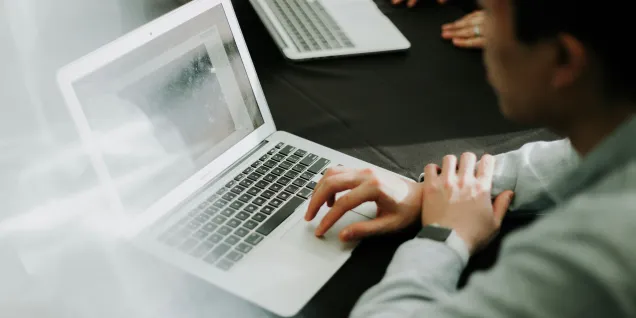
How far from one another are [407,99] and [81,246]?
541 millimetres

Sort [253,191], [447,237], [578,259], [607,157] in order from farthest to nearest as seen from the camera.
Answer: [253,191], [447,237], [607,157], [578,259]

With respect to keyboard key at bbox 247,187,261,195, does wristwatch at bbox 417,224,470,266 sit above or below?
below

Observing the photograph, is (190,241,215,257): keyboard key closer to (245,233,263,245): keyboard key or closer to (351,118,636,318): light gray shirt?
(245,233,263,245): keyboard key

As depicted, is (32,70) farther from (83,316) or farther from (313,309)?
(313,309)

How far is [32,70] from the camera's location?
2.84 ft

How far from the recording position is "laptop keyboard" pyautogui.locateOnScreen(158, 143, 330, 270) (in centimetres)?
69

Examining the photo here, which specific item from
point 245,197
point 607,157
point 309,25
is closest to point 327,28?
point 309,25

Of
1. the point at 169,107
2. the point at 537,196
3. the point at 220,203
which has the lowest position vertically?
the point at 537,196

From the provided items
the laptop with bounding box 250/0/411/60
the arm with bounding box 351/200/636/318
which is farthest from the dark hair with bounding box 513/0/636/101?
the laptop with bounding box 250/0/411/60

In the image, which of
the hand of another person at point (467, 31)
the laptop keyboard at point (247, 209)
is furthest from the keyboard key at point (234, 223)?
the hand of another person at point (467, 31)

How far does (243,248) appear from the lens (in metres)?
0.69

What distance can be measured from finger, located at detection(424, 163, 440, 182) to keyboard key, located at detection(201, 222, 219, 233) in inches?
10.8

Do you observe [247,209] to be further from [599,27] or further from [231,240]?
[599,27]

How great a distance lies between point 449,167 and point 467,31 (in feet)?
1.42
